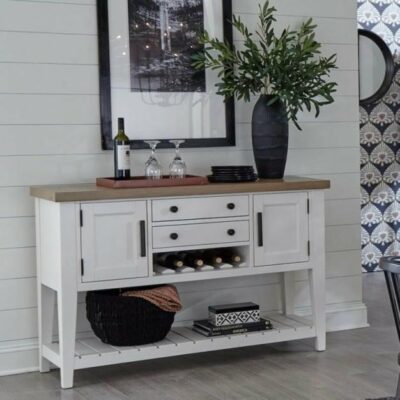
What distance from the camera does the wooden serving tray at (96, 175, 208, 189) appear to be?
3.78 metres

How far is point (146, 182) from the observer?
Answer: 3834 millimetres

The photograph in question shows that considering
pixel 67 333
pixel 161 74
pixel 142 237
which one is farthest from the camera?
pixel 161 74

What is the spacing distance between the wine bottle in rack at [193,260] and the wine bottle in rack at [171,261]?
0.11 ft

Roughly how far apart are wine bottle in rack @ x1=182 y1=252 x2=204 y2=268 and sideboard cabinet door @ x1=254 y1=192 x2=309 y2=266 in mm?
282

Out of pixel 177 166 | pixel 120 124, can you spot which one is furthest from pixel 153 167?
pixel 120 124

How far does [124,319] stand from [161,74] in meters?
1.25

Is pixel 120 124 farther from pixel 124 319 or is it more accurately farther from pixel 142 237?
pixel 124 319

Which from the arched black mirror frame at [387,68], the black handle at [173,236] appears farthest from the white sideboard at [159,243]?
the arched black mirror frame at [387,68]

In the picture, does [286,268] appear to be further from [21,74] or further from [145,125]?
[21,74]

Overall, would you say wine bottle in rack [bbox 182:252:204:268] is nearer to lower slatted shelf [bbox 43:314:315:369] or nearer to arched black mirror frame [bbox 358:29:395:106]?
lower slatted shelf [bbox 43:314:315:369]

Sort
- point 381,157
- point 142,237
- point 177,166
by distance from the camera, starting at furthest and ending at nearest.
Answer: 1. point 381,157
2. point 177,166
3. point 142,237

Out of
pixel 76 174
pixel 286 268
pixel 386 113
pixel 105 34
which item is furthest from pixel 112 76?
pixel 386 113

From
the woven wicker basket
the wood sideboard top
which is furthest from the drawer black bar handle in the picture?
the woven wicker basket

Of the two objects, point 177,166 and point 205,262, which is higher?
point 177,166
